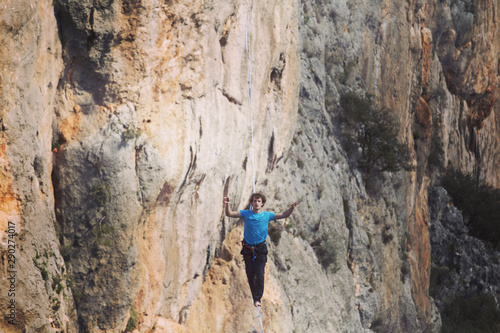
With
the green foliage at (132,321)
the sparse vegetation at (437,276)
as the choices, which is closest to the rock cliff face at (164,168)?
the green foliage at (132,321)

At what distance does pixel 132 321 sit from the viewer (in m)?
9.25

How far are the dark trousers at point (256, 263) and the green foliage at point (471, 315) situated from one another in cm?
2190

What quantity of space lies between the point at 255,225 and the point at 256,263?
0.74 metres

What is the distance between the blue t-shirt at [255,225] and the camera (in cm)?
1016

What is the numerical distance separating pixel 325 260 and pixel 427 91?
56.4ft

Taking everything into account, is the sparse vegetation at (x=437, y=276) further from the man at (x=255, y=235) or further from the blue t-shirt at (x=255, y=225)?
the blue t-shirt at (x=255, y=225)

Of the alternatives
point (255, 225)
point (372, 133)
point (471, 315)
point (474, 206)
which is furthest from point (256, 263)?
point (474, 206)

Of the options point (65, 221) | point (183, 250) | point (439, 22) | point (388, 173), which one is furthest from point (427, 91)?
point (65, 221)

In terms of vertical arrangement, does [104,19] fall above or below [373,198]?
above

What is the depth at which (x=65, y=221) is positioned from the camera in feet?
28.1

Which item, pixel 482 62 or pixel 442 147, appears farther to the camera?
pixel 482 62

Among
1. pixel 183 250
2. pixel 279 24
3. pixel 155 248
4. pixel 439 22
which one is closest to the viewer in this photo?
pixel 155 248

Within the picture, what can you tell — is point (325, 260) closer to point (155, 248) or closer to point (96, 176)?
point (155, 248)

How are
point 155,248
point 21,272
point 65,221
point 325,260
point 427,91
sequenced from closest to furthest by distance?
point 21,272 < point 65,221 < point 155,248 < point 325,260 < point 427,91
